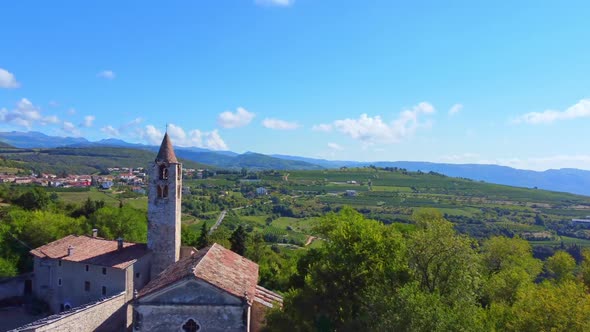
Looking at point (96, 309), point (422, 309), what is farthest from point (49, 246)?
point (422, 309)

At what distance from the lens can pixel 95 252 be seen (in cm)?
3703

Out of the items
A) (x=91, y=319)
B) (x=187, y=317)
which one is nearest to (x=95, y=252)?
(x=91, y=319)

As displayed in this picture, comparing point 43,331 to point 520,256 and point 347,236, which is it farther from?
point 520,256

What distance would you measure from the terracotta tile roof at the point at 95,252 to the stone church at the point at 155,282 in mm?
79

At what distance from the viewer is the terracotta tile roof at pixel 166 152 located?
36.6 meters

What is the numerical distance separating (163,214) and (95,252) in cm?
684

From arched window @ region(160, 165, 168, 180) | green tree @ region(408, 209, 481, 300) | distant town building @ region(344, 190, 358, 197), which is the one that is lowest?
distant town building @ region(344, 190, 358, 197)

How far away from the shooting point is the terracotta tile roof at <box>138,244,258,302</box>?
25.5 m

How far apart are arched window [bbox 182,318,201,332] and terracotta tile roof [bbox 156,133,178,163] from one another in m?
15.1

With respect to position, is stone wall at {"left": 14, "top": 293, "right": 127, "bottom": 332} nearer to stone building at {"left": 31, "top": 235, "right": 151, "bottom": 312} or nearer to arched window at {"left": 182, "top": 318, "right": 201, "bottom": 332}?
stone building at {"left": 31, "top": 235, "right": 151, "bottom": 312}

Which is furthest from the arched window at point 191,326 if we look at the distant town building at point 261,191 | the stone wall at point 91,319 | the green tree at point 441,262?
the distant town building at point 261,191

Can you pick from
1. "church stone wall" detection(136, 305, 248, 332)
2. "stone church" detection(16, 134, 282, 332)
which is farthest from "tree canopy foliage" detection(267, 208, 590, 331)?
"stone church" detection(16, 134, 282, 332)

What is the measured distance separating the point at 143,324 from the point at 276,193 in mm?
130597

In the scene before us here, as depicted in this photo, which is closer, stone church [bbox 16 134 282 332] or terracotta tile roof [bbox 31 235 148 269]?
stone church [bbox 16 134 282 332]
